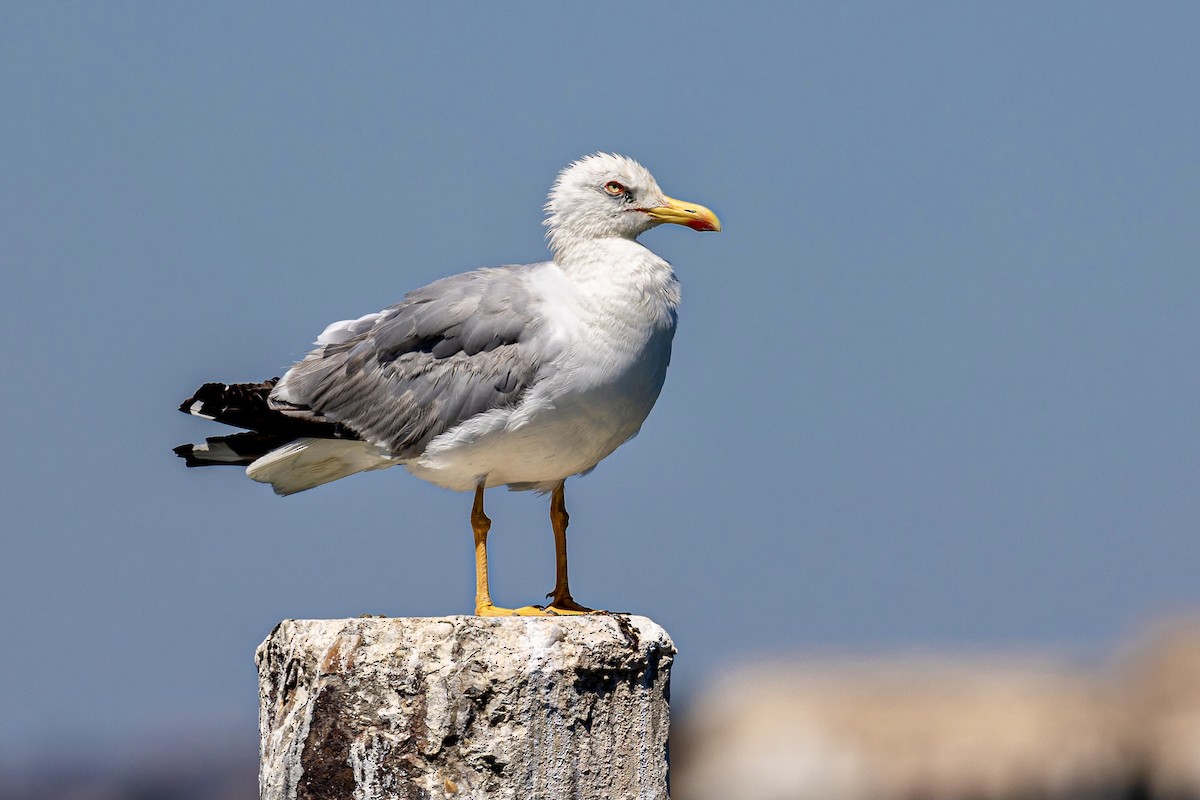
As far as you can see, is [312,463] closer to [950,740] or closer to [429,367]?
[429,367]

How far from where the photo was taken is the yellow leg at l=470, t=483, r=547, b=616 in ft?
24.8

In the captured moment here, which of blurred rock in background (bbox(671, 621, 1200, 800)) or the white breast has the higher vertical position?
the white breast

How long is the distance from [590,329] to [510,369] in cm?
42

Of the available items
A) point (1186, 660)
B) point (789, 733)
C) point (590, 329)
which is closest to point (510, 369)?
point (590, 329)

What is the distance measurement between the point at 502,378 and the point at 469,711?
6.21 ft

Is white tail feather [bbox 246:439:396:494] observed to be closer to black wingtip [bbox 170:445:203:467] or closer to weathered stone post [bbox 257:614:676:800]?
black wingtip [bbox 170:445:203:467]

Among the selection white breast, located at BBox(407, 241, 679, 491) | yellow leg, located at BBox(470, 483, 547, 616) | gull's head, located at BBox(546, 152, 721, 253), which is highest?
gull's head, located at BBox(546, 152, 721, 253)

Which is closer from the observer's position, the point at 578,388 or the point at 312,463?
the point at 578,388

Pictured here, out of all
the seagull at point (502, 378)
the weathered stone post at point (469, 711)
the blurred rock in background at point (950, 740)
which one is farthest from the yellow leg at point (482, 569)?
the blurred rock in background at point (950, 740)

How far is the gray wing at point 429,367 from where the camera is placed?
787 centimetres

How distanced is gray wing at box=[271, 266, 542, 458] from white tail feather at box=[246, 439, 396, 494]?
0.57 ft

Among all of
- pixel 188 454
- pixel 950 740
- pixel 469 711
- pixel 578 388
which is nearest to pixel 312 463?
pixel 188 454

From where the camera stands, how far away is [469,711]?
6426 mm

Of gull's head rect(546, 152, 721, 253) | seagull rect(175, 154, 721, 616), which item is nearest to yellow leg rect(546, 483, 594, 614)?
seagull rect(175, 154, 721, 616)
